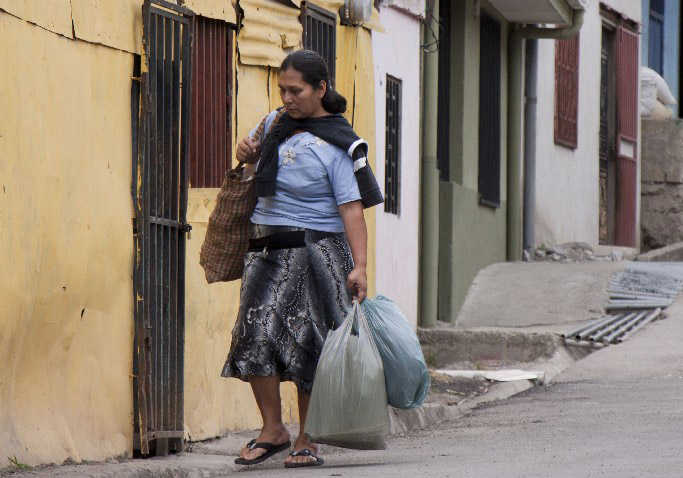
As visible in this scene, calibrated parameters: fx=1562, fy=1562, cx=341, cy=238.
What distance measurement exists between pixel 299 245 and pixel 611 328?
7.11 m

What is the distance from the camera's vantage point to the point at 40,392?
19.6 ft

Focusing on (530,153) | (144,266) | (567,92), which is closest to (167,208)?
(144,266)

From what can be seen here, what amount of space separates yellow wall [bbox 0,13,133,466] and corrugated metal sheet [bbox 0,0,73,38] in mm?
37

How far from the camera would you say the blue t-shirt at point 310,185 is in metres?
6.21

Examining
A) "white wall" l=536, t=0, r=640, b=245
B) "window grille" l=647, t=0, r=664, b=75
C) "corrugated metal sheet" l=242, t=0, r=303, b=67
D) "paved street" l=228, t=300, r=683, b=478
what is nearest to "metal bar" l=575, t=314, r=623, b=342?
"paved street" l=228, t=300, r=683, b=478

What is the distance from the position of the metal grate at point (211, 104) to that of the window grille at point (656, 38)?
1778 centimetres

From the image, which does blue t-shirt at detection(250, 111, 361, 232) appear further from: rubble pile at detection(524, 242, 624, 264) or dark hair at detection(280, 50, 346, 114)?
rubble pile at detection(524, 242, 624, 264)

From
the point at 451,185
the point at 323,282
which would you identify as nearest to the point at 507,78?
the point at 451,185

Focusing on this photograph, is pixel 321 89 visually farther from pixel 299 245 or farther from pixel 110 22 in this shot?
pixel 110 22

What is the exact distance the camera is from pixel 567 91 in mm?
18484

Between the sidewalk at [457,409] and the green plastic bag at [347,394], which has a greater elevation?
the green plastic bag at [347,394]

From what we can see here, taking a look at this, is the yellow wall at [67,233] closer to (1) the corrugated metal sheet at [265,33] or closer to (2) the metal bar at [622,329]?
(1) the corrugated metal sheet at [265,33]

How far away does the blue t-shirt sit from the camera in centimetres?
621

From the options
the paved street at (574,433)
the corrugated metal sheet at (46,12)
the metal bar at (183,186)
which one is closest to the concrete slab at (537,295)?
the paved street at (574,433)
